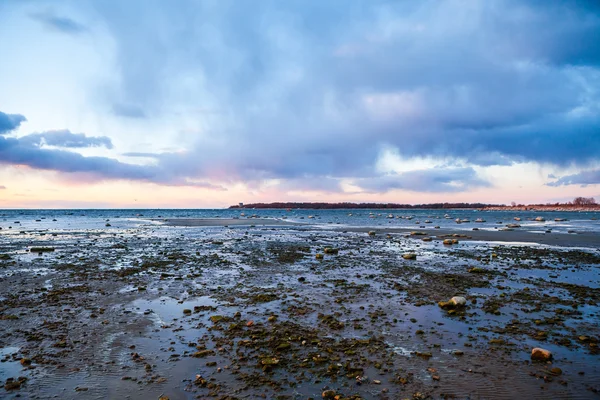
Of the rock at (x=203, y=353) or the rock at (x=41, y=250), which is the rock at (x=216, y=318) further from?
the rock at (x=41, y=250)

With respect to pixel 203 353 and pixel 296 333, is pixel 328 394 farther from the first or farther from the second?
pixel 203 353

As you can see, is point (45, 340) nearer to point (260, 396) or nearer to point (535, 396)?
point (260, 396)

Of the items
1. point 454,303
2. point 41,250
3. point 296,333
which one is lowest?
point 296,333

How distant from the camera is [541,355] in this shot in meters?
9.91

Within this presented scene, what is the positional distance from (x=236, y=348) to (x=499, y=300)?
12522 millimetres

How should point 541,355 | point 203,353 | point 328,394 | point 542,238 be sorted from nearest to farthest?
point 328,394, point 541,355, point 203,353, point 542,238

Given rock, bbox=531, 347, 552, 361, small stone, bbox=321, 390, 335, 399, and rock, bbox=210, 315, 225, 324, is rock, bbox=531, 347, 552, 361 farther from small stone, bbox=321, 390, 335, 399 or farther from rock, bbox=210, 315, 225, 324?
rock, bbox=210, 315, 225, 324

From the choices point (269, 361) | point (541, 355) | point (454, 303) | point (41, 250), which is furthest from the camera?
point (41, 250)

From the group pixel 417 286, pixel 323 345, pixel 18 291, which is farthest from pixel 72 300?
pixel 417 286

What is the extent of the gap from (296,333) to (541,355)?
286 inches

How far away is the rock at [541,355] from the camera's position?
9875 millimetres

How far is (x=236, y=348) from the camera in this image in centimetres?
1071

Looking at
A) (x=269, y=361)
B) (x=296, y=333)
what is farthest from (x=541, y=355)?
(x=269, y=361)

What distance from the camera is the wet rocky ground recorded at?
336 inches
